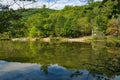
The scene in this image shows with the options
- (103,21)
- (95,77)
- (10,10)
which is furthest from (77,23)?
(10,10)

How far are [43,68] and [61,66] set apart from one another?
184cm

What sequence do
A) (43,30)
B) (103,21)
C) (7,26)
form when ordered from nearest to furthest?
(7,26) → (103,21) → (43,30)

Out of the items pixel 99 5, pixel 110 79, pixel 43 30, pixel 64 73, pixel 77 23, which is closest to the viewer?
pixel 99 5

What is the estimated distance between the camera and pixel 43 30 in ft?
328

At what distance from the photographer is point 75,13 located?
101812 mm

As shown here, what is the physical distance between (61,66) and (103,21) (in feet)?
170

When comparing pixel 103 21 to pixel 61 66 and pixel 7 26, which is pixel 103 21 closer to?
pixel 61 66

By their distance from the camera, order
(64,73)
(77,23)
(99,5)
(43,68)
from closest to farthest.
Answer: (99,5) → (64,73) → (43,68) → (77,23)

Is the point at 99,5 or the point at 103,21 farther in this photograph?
the point at 103,21

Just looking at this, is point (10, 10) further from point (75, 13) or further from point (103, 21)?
point (75, 13)

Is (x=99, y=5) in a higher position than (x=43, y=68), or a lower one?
higher

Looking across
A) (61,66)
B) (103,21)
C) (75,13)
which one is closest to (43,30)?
(75,13)

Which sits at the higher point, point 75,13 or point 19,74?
point 75,13

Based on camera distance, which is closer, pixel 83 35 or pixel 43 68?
pixel 43 68
